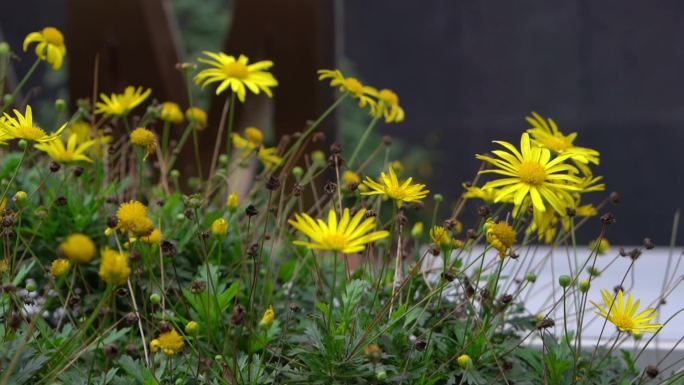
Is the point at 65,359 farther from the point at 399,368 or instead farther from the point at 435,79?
the point at 435,79

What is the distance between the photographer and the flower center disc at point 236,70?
1598mm

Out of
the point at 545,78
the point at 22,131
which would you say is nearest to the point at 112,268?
the point at 22,131

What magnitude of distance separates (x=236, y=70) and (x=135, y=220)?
652 mm

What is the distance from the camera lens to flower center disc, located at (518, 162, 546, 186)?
3.79ft

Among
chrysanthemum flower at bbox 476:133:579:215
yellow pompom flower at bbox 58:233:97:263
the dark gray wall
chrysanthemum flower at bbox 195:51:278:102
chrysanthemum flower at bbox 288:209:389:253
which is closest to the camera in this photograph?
yellow pompom flower at bbox 58:233:97:263

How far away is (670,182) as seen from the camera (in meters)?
6.19

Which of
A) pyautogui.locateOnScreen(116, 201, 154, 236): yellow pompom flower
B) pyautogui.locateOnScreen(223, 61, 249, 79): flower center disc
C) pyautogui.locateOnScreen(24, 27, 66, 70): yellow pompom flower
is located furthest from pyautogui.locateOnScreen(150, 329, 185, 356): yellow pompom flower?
pyautogui.locateOnScreen(24, 27, 66, 70): yellow pompom flower

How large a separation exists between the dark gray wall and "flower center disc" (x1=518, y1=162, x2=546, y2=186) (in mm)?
5079

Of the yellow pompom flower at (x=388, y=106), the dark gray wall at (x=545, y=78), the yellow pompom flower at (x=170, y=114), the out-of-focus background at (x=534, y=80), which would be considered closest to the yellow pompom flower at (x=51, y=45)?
the yellow pompom flower at (x=170, y=114)

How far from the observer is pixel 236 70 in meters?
1.61

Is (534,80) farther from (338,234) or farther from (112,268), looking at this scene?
(112,268)

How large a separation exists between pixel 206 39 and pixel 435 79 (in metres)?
1.71

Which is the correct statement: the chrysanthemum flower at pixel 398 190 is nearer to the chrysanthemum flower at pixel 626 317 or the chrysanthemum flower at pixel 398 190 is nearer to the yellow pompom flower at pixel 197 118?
the chrysanthemum flower at pixel 626 317

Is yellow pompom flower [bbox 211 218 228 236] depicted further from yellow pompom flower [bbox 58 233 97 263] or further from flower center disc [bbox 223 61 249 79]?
flower center disc [bbox 223 61 249 79]
